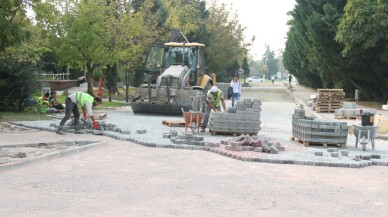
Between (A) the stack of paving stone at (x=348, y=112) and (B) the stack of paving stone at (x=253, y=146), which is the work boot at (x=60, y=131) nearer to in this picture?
(B) the stack of paving stone at (x=253, y=146)

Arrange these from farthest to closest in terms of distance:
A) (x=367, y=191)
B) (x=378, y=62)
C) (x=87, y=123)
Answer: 1. (x=378, y=62)
2. (x=87, y=123)
3. (x=367, y=191)

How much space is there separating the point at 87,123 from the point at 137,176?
7.38m

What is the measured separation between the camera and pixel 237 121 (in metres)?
16.3

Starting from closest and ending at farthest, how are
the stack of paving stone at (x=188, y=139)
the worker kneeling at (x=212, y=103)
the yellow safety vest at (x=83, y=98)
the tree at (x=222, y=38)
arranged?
the stack of paving stone at (x=188, y=139), the yellow safety vest at (x=83, y=98), the worker kneeling at (x=212, y=103), the tree at (x=222, y=38)

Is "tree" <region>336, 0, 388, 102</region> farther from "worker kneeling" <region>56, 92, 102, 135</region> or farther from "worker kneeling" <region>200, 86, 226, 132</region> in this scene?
"worker kneeling" <region>56, 92, 102, 135</region>

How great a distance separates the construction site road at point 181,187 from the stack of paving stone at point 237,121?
12.3 ft

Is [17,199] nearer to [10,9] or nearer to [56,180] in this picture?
[56,180]

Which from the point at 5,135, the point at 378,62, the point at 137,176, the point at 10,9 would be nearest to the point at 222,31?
the point at 378,62

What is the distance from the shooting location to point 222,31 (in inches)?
2211

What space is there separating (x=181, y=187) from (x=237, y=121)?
25.6 feet

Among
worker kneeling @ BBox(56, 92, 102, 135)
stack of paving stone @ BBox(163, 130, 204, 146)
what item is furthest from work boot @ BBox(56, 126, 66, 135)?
stack of paving stone @ BBox(163, 130, 204, 146)

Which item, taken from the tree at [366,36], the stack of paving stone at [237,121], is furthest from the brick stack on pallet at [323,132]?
the tree at [366,36]

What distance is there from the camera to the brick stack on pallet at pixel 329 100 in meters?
29.2

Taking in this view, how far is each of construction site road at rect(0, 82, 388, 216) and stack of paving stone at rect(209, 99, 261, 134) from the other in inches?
148
